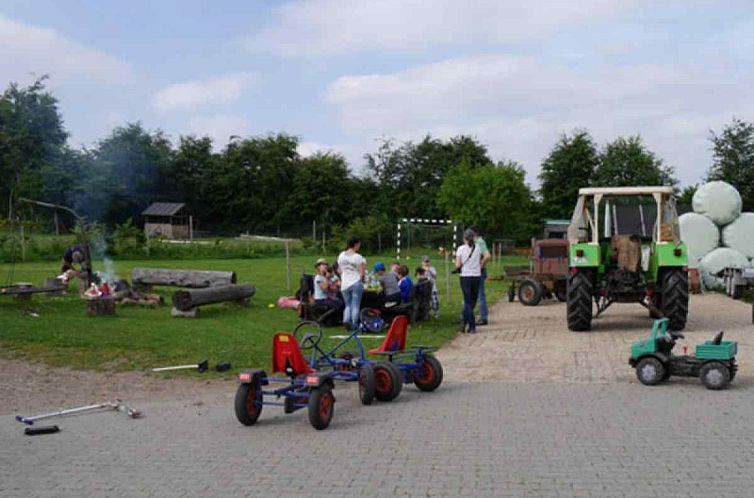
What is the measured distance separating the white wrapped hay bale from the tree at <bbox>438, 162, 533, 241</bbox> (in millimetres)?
24082

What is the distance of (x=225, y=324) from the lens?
15062 millimetres

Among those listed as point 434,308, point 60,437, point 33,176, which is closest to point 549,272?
point 434,308

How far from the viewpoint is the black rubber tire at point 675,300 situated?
14453 mm

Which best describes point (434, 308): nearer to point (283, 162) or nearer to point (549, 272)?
point (549, 272)

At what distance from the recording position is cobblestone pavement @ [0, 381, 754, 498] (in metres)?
5.81

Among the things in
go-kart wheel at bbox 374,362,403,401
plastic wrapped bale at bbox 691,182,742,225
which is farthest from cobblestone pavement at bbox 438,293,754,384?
plastic wrapped bale at bbox 691,182,742,225

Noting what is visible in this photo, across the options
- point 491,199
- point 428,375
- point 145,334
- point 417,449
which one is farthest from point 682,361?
point 491,199

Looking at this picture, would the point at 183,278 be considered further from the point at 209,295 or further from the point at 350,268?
the point at 350,268

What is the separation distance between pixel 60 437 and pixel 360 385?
284 cm

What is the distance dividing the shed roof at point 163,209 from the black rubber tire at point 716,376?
5949 centimetres

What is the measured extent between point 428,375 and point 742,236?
1953 centimetres

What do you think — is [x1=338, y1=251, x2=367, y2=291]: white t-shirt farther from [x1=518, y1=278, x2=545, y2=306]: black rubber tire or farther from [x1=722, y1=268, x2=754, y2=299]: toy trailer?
[x1=722, y1=268, x2=754, y2=299]: toy trailer

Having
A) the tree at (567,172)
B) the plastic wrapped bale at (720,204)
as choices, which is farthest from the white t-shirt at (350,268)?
the tree at (567,172)

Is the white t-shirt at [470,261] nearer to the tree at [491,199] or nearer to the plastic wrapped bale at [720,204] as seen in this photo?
the plastic wrapped bale at [720,204]
